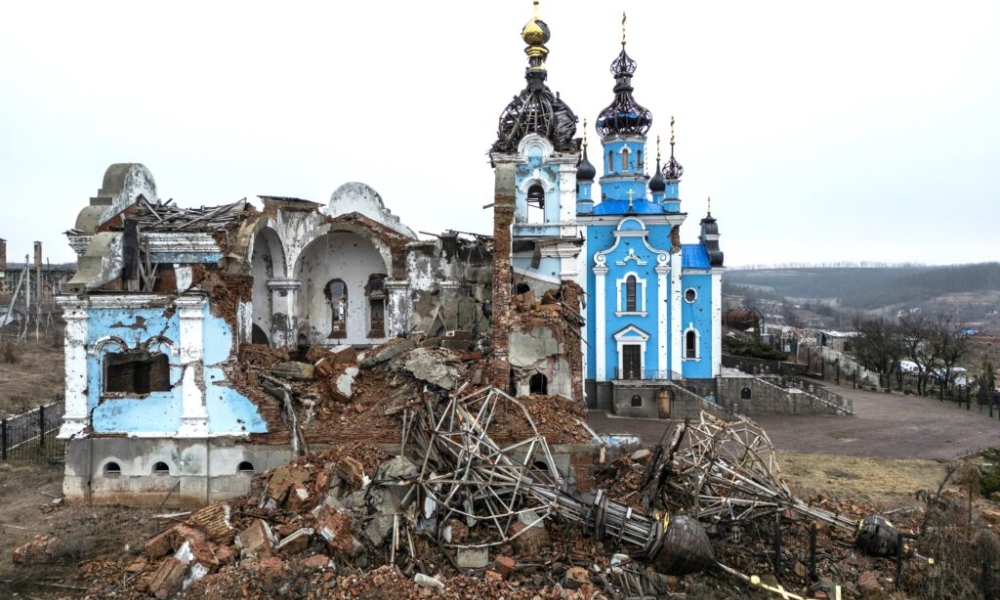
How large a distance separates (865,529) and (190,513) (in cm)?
1423

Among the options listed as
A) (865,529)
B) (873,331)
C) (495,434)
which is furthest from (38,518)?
(873,331)

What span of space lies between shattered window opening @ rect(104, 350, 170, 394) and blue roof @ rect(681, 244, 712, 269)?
81.3 ft

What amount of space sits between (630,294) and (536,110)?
392 inches

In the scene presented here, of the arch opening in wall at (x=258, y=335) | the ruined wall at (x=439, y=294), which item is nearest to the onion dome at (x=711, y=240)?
the ruined wall at (x=439, y=294)

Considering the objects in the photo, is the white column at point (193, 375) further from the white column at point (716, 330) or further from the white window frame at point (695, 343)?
the white column at point (716, 330)

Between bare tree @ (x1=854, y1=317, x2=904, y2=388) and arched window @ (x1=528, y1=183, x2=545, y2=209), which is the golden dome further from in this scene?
bare tree @ (x1=854, y1=317, x2=904, y2=388)

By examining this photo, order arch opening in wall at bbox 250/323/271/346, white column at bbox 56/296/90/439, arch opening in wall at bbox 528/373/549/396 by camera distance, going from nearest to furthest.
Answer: white column at bbox 56/296/90/439, arch opening in wall at bbox 528/373/549/396, arch opening in wall at bbox 250/323/271/346

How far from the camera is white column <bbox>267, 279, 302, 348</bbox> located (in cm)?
1849

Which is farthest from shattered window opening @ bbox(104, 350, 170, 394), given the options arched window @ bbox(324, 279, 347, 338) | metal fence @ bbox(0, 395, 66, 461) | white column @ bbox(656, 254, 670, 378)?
white column @ bbox(656, 254, 670, 378)

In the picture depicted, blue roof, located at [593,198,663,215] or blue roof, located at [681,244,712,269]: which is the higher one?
blue roof, located at [593,198,663,215]

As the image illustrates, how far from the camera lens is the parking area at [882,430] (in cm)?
2094

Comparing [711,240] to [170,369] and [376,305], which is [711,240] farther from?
[170,369]

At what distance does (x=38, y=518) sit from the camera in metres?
13.1

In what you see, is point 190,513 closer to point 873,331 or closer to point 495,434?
point 495,434
